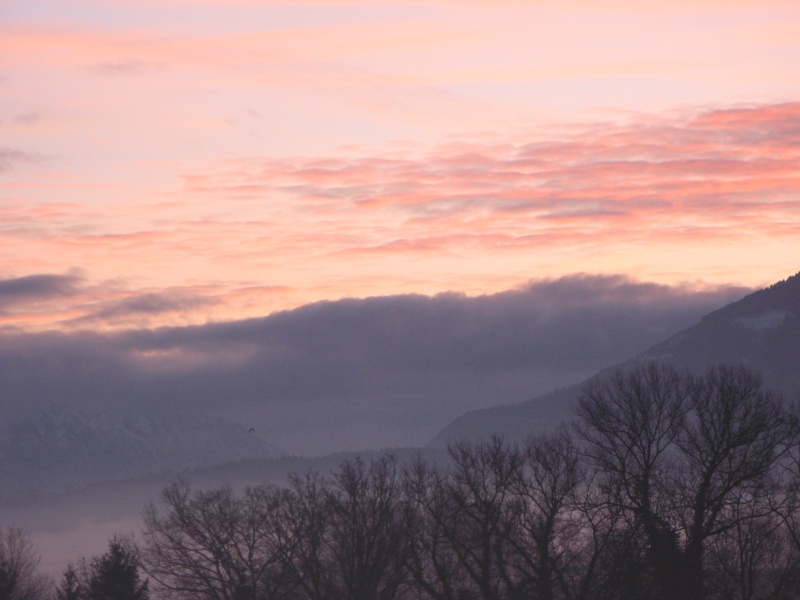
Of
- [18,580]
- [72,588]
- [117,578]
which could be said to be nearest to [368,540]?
[117,578]

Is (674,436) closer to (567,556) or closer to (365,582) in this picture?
(567,556)

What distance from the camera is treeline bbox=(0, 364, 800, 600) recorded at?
61.7 meters

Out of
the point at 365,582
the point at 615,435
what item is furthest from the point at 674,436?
the point at 365,582

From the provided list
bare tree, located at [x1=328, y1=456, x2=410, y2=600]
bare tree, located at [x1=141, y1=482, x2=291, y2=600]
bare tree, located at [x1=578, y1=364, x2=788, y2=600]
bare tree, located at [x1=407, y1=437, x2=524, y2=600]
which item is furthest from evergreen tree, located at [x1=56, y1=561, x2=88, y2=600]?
bare tree, located at [x1=578, y1=364, x2=788, y2=600]

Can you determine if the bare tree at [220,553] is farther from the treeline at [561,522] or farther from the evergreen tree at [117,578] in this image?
the evergreen tree at [117,578]

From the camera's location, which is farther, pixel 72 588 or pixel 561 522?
pixel 72 588

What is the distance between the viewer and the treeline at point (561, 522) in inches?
2430

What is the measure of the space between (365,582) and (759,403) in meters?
32.4

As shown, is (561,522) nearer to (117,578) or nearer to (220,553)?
(220,553)

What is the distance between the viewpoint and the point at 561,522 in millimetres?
81688

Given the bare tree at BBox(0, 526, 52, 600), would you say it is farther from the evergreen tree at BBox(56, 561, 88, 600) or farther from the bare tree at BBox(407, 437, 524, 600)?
the bare tree at BBox(407, 437, 524, 600)

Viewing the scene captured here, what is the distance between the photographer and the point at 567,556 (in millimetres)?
75938

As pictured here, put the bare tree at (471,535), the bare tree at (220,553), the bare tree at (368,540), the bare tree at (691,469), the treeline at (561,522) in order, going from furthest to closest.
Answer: the bare tree at (220,553) → the bare tree at (368,540) → the bare tree at (471,535) → the treeline at (561,522) → the bare tree at (691,469)

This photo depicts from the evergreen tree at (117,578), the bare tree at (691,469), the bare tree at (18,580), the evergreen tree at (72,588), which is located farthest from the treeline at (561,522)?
the bare tree at (18,580)
